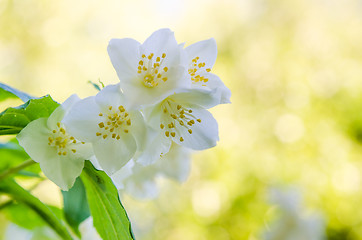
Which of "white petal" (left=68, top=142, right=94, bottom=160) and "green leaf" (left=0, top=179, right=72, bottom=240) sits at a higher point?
"white petal" (left=68, top=142, right=94, bottom=160)

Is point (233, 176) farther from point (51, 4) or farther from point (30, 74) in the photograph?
point (51, 4)

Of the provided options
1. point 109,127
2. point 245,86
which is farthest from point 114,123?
point 245,86

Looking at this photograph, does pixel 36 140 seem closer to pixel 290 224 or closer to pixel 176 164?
pixel 176 164

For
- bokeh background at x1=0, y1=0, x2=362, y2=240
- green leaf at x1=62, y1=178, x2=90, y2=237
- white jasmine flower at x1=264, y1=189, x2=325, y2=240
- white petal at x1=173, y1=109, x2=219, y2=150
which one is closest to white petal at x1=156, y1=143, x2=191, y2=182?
green leaf at x1=62, y1=178, x2=90, y2=237

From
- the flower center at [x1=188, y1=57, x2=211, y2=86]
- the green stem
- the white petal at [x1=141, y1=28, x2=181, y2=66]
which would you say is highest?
the white petal at [x1=141, y1=28, x2=181, y2=66]

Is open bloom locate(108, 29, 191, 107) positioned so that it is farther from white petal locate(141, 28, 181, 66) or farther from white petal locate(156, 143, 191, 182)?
white petal locate(156, 143, 191, 182)

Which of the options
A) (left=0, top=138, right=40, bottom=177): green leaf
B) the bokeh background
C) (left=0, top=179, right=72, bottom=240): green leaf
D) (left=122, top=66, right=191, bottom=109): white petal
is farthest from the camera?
the bokeh background

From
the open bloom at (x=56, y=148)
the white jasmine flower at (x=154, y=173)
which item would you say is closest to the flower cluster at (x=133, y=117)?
the open bloom at (x=56, y=148)
